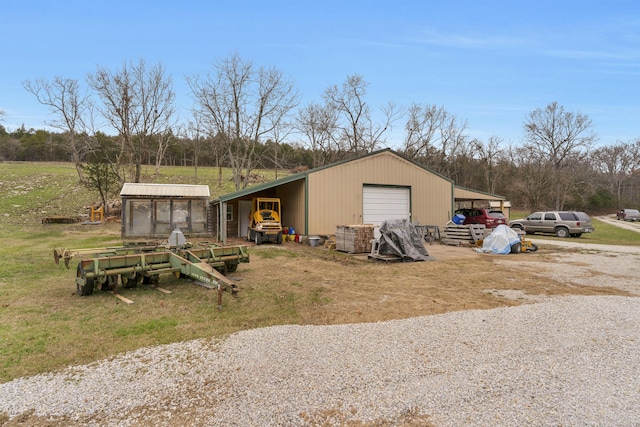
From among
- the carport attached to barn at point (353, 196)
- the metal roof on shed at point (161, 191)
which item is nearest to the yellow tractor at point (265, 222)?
the carport attached to barn at point (353, 196)

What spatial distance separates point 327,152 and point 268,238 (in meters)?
22.7

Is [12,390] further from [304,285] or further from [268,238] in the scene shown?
[268,238]

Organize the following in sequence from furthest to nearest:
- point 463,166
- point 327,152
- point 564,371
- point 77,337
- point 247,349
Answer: point 463,166 < point 327,152 < point 77,337 < point 247,349 < point 564,371

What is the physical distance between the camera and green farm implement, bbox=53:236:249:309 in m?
6.10

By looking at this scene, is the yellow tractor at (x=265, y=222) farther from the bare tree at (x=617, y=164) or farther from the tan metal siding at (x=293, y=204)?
the bare tree at (x=617, y=164)

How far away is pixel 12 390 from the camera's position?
3.19 m

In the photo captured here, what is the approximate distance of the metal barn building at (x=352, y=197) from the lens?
15.7 m

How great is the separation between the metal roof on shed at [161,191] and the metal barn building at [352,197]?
1278 millimetres

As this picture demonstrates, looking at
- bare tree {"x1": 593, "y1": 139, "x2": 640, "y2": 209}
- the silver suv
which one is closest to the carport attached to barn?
the silver suv

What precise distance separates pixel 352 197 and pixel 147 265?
11.1m

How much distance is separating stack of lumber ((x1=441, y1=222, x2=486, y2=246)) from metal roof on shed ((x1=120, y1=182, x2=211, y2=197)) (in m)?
12.7

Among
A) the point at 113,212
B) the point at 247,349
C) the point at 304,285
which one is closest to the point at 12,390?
the point at 247,349

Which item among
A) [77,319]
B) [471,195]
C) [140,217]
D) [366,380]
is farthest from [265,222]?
[471,195]

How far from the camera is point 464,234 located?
50.9 feet
